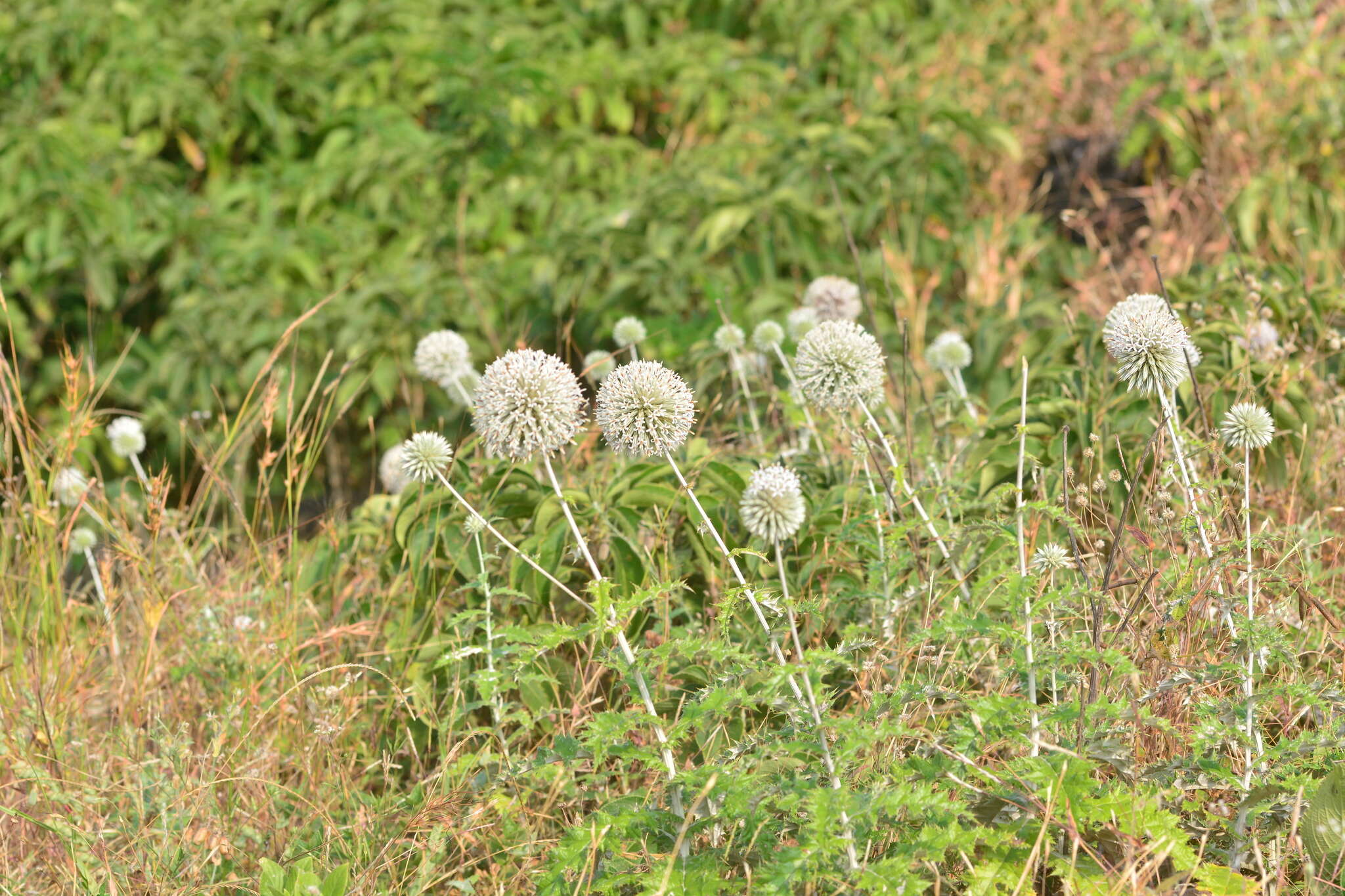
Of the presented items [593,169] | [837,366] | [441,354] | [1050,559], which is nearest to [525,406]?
[837,366]

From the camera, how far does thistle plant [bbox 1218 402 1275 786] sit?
204cm

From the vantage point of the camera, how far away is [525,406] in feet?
6.87

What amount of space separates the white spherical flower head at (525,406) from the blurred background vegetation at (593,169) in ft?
6.20

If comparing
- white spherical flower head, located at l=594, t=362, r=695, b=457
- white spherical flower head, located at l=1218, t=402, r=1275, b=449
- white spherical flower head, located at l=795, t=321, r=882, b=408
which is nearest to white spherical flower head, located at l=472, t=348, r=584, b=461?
white spherical flower head, located at l=594, t=362, r=695, b=457

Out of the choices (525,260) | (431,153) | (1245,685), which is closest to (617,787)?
(1245,685)

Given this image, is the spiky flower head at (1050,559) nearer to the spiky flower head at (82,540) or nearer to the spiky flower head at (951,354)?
the spiky flower head at (951,354)

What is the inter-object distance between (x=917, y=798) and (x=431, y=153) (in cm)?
425

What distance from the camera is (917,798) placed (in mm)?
1768

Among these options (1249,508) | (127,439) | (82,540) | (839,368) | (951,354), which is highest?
(839,368)

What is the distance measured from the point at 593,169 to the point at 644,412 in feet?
12.5

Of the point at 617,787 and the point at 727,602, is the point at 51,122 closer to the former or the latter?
the point at 617,787

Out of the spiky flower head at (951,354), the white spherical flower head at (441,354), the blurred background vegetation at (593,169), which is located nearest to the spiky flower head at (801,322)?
the spiky flower head at (951,354)

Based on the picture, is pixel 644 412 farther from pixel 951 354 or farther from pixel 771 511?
pixel 951 354

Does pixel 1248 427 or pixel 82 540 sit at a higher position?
pixel 1248 427
